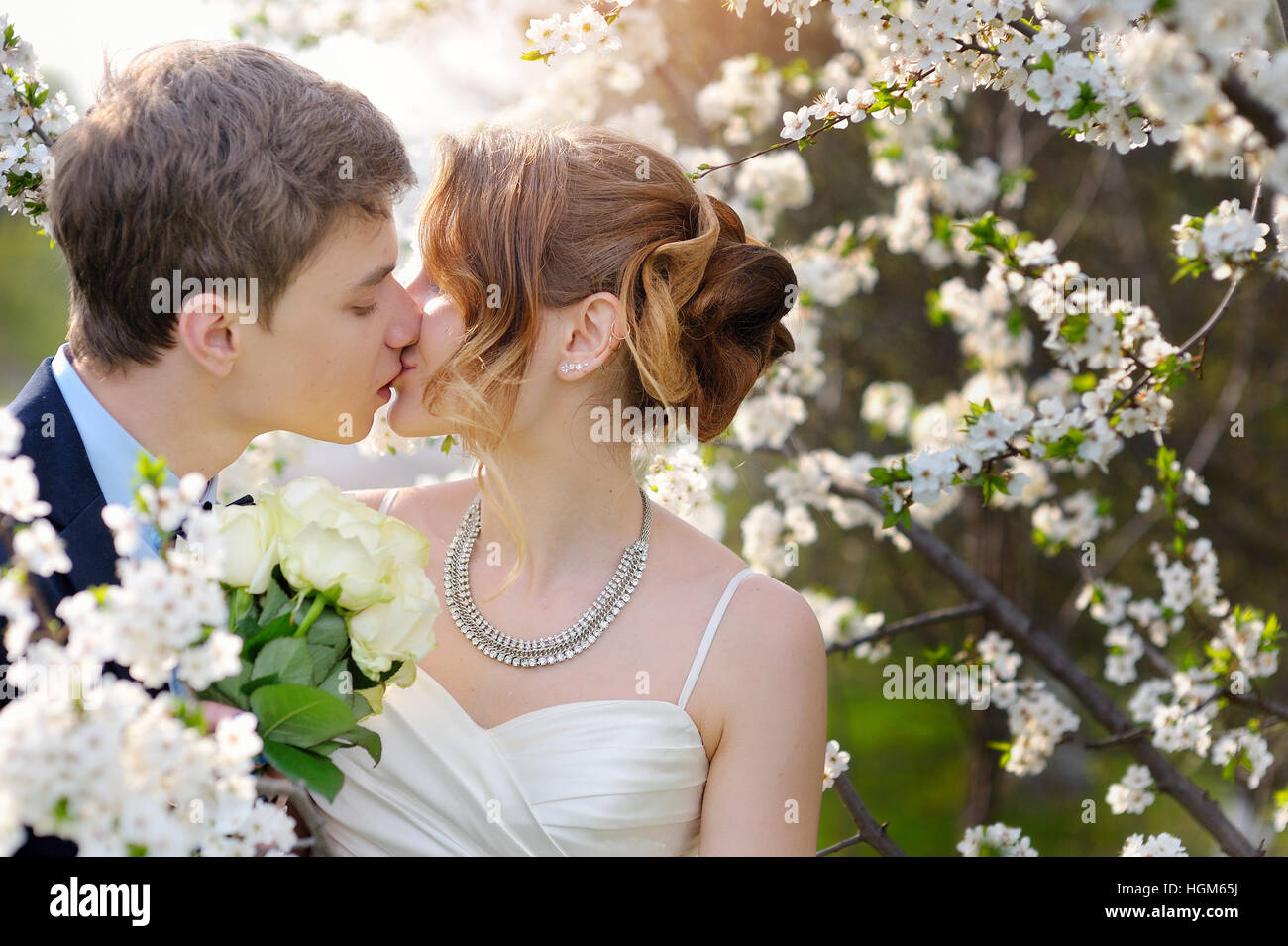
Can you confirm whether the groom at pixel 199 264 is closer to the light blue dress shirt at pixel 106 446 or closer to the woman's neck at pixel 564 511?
the light blue dress shirt at pixel 106 446

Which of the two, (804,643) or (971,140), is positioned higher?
(971,140)

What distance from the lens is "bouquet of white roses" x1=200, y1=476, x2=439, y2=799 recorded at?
151 centimetres

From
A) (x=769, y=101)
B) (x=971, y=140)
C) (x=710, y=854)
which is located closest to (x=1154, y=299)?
(x=971, y=140)

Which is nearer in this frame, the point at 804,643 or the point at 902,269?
the point at 804,643

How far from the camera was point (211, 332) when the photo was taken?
1922mm

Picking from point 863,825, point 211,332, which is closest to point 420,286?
point 211,332

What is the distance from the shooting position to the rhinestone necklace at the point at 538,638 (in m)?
2.16

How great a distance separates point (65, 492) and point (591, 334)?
977 millimetres

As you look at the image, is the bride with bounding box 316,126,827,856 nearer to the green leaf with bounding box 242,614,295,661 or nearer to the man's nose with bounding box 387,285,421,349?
the man's nose with bounding box 387,285,421,349

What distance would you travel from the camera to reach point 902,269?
6.09 metres
